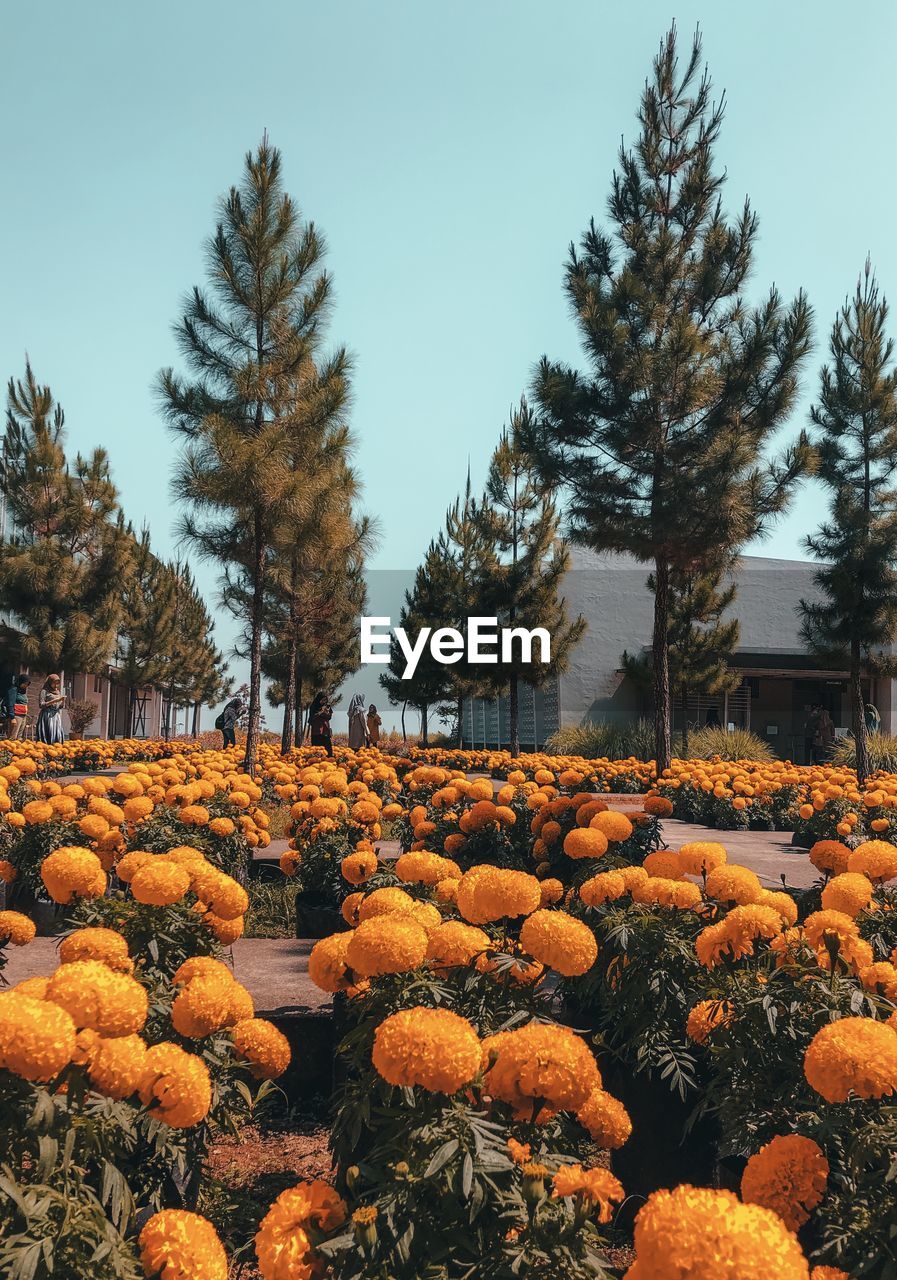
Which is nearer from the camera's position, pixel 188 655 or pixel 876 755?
pixel 876 755

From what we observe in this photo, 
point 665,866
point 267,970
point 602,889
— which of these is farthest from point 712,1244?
point 267,970

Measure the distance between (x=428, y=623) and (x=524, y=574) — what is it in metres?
8.84

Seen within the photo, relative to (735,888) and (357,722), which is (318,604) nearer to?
(357,722)

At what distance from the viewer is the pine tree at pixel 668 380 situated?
15094mm

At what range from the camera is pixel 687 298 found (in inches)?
648

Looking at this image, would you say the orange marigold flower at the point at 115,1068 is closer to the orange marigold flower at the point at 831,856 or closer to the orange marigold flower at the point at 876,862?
the orange marigold flower at the point at 876,862

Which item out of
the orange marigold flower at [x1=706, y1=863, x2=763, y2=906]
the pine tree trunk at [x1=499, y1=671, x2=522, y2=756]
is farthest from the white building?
the orange marigold flower at [x1=706, y1=863, x2=763, y2=906]

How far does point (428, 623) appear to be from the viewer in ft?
113

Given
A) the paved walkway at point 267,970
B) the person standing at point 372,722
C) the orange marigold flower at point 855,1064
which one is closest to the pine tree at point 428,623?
the person standing at point 372,722

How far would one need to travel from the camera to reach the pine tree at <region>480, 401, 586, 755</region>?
26.0 metres

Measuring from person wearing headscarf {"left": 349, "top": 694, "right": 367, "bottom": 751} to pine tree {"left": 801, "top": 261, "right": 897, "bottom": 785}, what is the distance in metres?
9.79

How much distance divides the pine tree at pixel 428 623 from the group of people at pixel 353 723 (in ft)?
26.6

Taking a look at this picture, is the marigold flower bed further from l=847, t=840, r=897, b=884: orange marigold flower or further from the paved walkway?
the paved walkway

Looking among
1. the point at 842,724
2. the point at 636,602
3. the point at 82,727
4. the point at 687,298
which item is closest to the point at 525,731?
the point at 636,602
